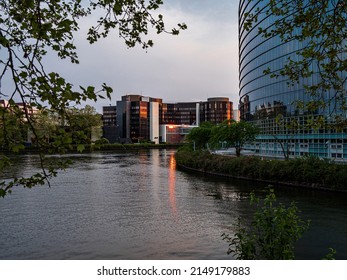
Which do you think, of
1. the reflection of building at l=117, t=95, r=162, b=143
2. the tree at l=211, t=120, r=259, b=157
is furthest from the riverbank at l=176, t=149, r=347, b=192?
the reflection of building at l=117, t=95, r=162, b=143

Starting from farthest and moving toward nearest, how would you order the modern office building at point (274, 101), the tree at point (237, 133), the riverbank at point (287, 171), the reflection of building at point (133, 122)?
the reflection of building at point (133, 122)
the tree at point (237, 133)
the modern office building at point (274, 101)
the riverbank at point (287, 171)

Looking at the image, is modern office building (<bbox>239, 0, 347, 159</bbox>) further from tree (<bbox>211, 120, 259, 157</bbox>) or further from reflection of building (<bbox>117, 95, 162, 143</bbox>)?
reflection of building (<bbox>117, 95, 162, 143</bbox>)

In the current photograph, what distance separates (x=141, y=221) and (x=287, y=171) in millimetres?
18590

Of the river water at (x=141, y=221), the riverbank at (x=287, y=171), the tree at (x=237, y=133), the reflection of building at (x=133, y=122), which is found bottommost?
the river water at (x=141, y=221)

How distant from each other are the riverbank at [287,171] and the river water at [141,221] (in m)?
1.84

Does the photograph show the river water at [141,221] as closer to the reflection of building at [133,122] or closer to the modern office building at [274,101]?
the modern office building at [274,101]

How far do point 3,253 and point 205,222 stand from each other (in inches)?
387

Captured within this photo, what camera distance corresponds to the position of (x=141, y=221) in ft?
62.8

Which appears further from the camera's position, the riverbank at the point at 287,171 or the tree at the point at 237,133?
the tree at the point at 237,133

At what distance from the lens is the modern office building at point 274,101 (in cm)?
4620

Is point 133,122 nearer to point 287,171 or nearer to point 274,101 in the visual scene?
point 274,101

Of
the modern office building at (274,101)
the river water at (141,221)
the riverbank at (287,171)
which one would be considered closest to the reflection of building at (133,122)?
the modern office building at (274,101)

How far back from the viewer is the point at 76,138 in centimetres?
497

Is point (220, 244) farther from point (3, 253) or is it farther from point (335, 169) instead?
point (335, 169)
